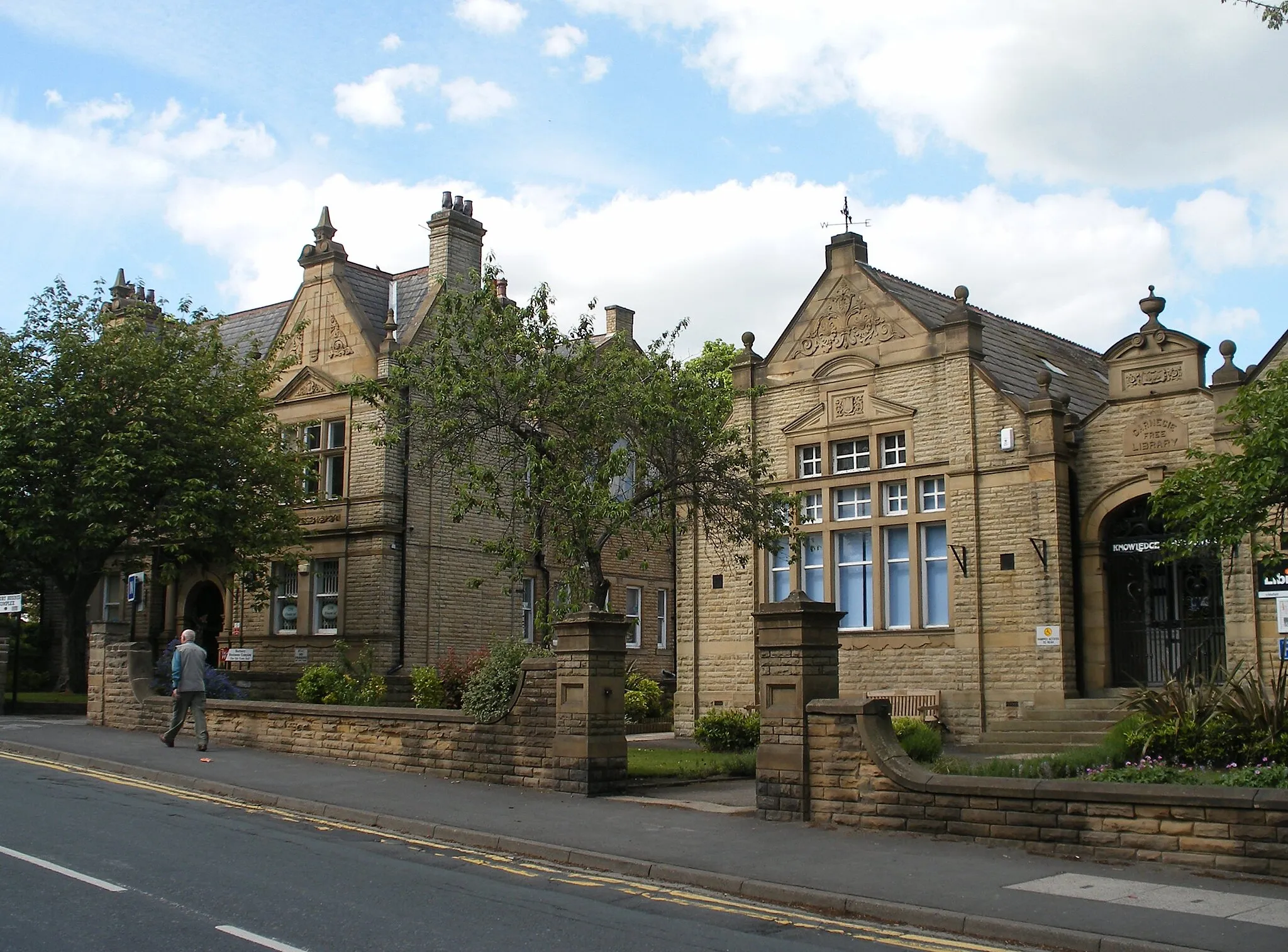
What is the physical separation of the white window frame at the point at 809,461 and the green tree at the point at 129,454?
11559 mm

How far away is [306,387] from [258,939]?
26.0 meters

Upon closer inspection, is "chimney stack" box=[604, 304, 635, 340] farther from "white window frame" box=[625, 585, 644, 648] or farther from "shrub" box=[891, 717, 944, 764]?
"shrub" box=[891, 717, 944, 764]

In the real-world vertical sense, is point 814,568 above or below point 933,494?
below

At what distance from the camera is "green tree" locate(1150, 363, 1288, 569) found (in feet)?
47.6

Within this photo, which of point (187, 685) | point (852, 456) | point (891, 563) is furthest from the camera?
point (852, 456)

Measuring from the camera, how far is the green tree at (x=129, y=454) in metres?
26.3

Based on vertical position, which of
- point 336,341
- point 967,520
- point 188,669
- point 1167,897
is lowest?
point 1167,897

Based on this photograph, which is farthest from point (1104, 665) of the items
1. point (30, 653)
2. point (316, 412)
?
point (30, 653)

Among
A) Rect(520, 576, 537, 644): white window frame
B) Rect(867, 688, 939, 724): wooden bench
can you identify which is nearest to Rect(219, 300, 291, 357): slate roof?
Rect(520, 576, 537, 644): white window frame

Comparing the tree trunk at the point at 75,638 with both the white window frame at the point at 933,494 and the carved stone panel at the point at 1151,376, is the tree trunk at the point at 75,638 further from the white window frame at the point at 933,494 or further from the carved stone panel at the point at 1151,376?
the carved stone panel at the point at 1151,376

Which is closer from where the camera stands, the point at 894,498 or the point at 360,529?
the point at 894,498

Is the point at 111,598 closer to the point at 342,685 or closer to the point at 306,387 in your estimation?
the point at 306,387

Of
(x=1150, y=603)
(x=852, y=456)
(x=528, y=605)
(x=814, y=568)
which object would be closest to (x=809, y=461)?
(x=852, y=456)

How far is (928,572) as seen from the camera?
24.2 meters
